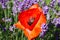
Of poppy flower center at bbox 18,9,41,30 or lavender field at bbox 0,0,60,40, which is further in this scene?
lavender field at bbox 0,0,60,40

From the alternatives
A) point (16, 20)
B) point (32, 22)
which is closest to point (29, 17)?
point (32, 22)

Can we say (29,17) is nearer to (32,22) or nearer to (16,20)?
(32,22)

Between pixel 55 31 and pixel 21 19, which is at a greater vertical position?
pixel 21 19

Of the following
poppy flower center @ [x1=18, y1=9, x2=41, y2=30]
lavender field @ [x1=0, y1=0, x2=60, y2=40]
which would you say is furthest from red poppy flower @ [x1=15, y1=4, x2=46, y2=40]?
lavender field @ [x1=0, y1=0, x2=60, y2=40]

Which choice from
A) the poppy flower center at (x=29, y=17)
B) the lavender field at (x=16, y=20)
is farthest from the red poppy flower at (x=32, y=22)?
the lavender field at (x=16, y=20)

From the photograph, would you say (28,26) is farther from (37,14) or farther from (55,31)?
(55,31)

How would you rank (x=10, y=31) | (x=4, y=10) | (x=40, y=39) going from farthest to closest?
(x=4, y=10)
(x=10, y=31)
(x=40, y=39)

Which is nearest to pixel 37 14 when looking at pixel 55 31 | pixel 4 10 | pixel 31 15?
pixel 31 15

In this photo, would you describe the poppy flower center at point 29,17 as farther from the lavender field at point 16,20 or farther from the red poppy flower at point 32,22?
the lavender field at point 16,20

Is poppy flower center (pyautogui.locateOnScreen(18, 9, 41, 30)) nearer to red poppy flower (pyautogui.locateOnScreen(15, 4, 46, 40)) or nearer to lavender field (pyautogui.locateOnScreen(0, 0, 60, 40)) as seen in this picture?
red poppy flower (pyautogui.locateOnScreen(15, 4, 46, 40))
